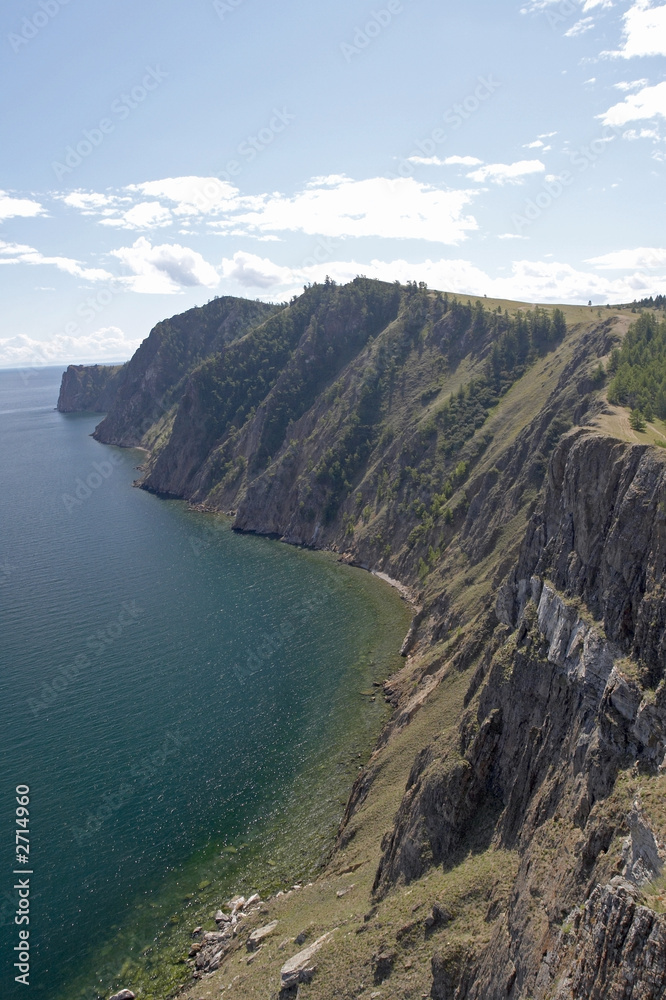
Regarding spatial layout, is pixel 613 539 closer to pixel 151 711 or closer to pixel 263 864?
pixel 263 864

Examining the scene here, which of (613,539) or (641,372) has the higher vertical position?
(641,372)

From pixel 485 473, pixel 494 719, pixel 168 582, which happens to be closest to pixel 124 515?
pixel 168 582

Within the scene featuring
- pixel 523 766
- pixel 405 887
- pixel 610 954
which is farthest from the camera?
pixel 405 887

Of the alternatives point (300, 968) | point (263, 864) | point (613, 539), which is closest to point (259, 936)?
point (300, 968)

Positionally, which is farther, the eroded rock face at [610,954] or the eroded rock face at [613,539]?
the eroded rock face at [613,539]

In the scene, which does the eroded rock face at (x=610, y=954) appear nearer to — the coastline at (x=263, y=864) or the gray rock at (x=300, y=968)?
the gray rock at (x=300, y=968)

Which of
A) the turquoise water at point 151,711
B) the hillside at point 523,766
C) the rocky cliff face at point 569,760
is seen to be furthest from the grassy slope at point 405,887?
the turquoise water at point 151,711

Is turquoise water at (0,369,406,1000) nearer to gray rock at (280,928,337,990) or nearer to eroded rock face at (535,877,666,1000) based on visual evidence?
gray rock at (280,928,337,990)

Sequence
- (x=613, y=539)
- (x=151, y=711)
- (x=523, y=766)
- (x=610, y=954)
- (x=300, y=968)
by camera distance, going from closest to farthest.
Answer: (x=610, y=954) < (x=613, y=539) < (x=300, y=968) < (x=523, y=766) < (x=151, y=711)

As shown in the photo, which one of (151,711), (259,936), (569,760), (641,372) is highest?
(641,372)
